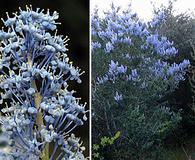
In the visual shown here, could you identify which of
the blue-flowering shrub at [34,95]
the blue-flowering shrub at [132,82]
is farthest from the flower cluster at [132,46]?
the blue-flowering shrub at [34,95]

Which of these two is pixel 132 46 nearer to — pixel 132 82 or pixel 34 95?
pixel 132 82

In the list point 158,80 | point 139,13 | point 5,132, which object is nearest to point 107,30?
point 139,13

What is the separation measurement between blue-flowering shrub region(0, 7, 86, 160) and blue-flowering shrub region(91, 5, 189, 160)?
1116mm

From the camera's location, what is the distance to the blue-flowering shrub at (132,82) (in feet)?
8.01

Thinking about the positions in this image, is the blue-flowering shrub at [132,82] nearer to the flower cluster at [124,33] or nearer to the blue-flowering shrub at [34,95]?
the flower cluster at [124,33]

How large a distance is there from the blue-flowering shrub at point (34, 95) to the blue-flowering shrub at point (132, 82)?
1.12 metres

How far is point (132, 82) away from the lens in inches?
96.1

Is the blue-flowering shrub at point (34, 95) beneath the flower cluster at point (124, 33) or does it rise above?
beneath

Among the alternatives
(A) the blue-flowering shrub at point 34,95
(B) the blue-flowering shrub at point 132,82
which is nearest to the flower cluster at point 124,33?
(B) the blue-flowering shrub at point 132,82

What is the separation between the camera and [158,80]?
2455 millimetres

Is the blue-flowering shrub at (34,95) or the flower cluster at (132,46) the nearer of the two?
the blue-flowering shrub at (34,95)

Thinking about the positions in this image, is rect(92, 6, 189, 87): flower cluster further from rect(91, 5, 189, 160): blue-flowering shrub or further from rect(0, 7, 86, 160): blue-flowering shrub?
rect(0, 7, 86, 160): blue-flowering shrub

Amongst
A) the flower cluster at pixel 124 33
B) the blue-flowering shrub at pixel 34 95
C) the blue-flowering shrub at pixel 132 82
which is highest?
the flower cluster at pixel 124 33

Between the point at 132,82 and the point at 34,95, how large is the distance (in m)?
1.22
